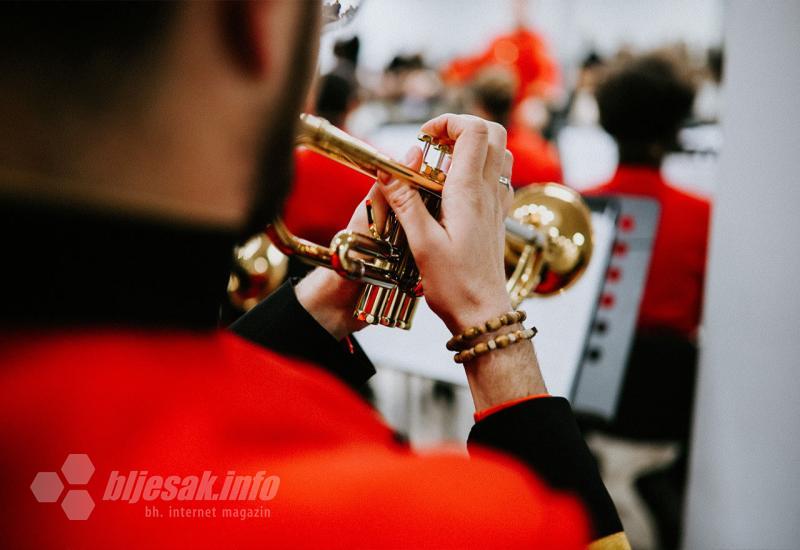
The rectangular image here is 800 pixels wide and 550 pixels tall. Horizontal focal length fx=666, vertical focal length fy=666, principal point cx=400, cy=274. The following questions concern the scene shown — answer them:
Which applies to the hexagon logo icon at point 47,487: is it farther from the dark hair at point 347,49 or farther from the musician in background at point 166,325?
the dark hair at point 347,49

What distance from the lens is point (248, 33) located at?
1.15ft

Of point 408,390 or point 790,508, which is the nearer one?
point 790,508

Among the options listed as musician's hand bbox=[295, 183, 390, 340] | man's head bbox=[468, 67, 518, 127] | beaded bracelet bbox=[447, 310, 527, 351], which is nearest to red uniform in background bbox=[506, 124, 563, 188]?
man's head bbox=[468, 67, 518, 127]

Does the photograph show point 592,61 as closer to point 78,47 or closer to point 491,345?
point 491,345

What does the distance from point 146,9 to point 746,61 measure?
110 cm

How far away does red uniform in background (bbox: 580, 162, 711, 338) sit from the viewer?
5.38ft

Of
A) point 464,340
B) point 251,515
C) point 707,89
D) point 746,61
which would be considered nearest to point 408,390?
point 746,61

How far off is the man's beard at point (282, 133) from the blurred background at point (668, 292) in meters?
0.08

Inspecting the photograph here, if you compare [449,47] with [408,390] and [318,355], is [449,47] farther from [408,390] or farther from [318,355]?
[318,355]

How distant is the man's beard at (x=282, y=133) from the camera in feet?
1.23

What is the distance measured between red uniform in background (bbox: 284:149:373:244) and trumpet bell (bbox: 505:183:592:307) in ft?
1.19

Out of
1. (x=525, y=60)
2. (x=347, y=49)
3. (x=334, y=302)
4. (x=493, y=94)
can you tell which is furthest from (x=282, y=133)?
(x=525, y=60)

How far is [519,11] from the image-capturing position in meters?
5.09

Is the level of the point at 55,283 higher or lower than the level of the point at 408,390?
higher
